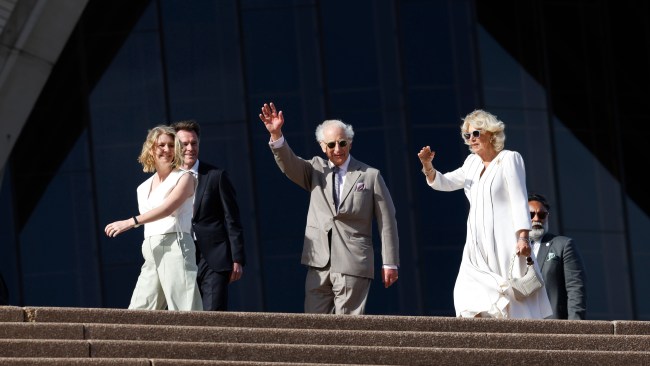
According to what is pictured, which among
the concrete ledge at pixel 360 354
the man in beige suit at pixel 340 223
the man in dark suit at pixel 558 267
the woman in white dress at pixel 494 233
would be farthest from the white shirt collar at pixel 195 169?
the concrete ledge at pixel 360 354

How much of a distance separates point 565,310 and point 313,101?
8.78 meters

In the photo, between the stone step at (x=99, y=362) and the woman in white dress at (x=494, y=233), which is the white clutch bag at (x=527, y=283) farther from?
the stone step at (x=99, y=362)

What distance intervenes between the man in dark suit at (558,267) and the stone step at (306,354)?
82.7 inches

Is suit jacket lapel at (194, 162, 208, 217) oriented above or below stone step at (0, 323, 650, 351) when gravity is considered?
above

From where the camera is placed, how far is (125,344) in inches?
417

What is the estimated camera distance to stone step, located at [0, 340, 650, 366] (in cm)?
1051

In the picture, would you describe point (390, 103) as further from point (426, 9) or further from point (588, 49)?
point (588, 49)

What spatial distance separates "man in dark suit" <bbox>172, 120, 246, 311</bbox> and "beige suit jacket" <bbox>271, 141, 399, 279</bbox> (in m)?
0.47

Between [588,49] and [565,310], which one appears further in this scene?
[588,49]

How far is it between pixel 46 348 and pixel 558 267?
14.2 ft

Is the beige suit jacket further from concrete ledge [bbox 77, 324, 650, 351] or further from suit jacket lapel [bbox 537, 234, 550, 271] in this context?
concrete ledge [bbox 77, 324, 650, 351]

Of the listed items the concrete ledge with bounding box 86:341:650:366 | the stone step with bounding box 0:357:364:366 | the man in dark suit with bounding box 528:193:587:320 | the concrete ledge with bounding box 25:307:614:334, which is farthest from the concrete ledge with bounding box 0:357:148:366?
the man in dark suit with bounding box 528:193:587:320

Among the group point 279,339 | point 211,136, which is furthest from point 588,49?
point 279,339

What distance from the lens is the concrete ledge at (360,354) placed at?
10.6 m
